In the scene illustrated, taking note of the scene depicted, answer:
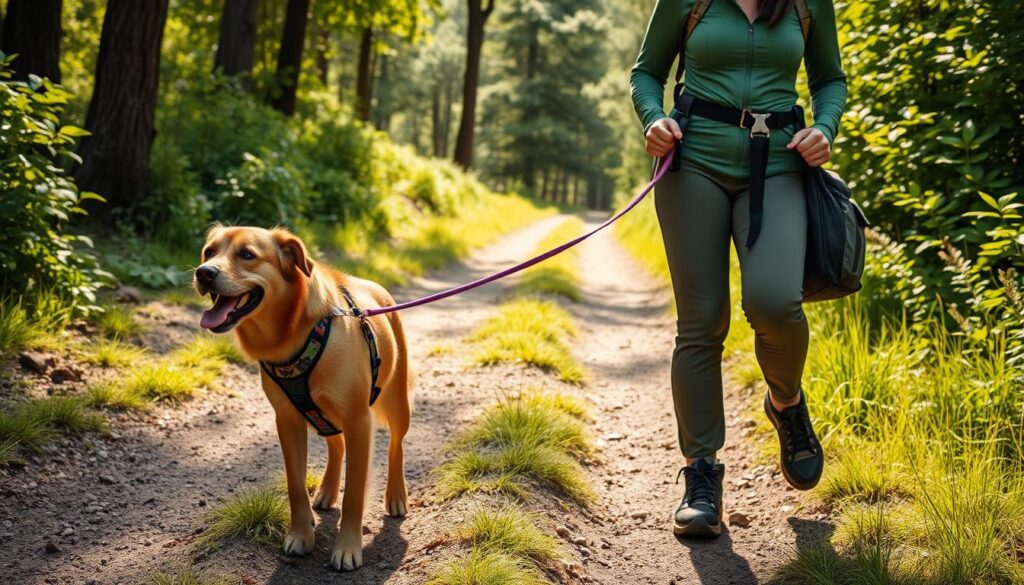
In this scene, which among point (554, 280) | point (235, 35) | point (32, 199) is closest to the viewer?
point (32, 199)

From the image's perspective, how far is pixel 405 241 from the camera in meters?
13.0

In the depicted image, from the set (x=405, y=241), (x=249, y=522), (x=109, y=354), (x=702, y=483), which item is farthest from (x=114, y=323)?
(x=405, y=241)

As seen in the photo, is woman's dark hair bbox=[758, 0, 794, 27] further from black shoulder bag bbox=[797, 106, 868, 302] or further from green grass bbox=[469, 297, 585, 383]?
green grass bbox=[469, 297, 585, 383]

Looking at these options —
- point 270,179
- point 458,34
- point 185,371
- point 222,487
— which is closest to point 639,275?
point 270,179

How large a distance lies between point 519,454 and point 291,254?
156 cm

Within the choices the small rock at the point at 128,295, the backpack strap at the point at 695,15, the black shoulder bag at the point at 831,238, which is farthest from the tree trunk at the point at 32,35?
the black shoulder bag at the point at 831,238

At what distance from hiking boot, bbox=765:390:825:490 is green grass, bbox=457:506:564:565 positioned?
1111 mm

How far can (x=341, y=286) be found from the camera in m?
3.48

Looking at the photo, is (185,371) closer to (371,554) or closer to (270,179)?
(371,554)

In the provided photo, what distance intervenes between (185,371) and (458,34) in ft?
137

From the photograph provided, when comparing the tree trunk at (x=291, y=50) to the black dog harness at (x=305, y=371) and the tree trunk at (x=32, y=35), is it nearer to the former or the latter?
the tree trunk at (x=32, y=35)

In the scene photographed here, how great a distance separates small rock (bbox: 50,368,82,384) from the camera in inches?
181

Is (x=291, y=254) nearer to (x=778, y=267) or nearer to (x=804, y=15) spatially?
(x=778, y=267)

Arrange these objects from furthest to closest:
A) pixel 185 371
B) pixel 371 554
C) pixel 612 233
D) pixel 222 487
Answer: pixel 612 233 → pixel 185 371 → pixel 222 487 → pixel 371 554
